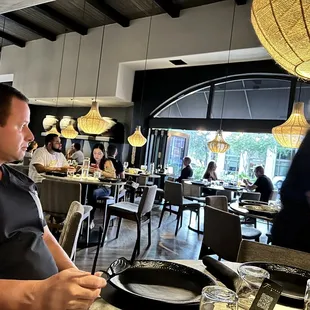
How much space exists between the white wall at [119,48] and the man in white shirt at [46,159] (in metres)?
4.33

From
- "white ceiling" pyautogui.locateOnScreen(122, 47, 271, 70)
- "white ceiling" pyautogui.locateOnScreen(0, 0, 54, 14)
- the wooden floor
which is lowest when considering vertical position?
the wooden floor

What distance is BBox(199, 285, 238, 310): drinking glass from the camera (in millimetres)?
731

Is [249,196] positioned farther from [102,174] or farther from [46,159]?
[46,159]

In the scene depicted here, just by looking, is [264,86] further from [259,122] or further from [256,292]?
[256,292]

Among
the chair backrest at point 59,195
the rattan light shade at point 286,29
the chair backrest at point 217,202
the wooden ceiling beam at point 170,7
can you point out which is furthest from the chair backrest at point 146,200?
the wooden ceiling beam at point 170,7

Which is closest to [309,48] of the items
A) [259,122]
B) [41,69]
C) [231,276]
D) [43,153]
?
[231,276]

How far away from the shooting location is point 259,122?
7512 mm

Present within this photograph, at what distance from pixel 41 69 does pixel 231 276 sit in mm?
11204

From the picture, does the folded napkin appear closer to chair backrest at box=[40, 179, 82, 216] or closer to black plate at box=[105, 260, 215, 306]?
black plate at box=[105, 260, 215, 306]

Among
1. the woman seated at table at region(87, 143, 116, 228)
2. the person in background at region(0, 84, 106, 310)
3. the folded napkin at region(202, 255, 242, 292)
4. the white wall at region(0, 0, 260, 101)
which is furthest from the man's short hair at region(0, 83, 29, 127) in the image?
the white wall at region(0, 0, 260, 101)

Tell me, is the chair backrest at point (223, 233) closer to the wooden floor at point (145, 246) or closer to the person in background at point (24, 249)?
the wooden floor at point (145, 246)

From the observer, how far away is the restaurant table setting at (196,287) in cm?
79

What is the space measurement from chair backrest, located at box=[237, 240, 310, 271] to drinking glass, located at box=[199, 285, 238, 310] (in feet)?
2.79

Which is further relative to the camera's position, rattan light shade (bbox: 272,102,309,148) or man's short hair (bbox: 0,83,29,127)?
rattan light shade (bbox: 272,102,309,148)
